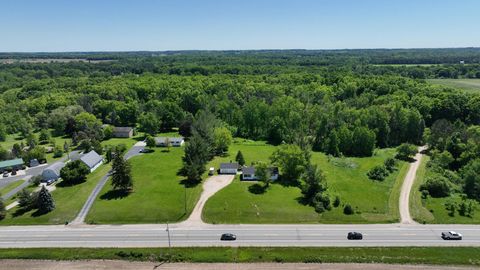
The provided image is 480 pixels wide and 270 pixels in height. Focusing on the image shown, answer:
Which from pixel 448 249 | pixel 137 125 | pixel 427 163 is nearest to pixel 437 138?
pixel 427 163

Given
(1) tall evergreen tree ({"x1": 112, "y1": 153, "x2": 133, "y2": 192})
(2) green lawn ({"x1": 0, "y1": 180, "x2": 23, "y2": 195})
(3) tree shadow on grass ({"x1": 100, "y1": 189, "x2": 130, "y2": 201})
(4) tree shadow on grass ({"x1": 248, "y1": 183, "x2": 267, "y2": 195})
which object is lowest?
(2) green lawn ({"x1": 0, "y1": 180, "x2": 23, "y2": 195})

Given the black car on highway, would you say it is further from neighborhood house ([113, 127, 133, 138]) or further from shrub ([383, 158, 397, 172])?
neighborhood house ([113, 127, 133, 138])

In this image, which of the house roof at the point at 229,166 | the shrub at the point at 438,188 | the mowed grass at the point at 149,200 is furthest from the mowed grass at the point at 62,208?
the shrub at the point at 438,188

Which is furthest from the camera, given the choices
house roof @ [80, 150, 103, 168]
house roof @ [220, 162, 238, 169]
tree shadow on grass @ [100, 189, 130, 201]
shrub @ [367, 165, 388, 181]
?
house roof @ [80, 150, 103, 168]

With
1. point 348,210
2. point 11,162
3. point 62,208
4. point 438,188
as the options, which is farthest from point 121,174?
point 438,188

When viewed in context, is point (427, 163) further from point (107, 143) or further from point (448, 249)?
point (107, 143)

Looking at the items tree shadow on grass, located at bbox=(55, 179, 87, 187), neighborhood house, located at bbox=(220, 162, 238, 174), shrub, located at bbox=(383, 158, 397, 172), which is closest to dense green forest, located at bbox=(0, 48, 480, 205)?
shrub, located at bbox=(383, 158, 397, 172)

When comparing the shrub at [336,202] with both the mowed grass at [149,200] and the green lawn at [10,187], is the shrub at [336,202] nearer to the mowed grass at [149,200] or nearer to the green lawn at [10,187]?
the mowed grass at [149,200]
